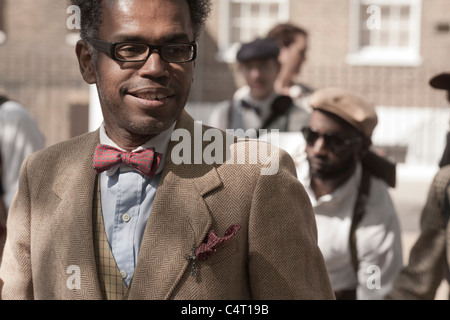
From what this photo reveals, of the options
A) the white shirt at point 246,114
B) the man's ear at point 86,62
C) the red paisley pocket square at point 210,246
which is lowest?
the white shirt at point 246,114

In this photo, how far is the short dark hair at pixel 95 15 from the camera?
8.68 feet

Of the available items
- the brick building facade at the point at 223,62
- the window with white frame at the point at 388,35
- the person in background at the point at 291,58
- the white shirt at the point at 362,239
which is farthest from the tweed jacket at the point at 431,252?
the window with white frame at the point at 388,35

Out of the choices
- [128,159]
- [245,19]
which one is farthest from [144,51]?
[245,19]

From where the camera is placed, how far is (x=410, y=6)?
20.5 m

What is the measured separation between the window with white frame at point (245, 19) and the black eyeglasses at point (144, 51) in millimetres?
18379

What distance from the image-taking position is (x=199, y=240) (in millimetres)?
2494

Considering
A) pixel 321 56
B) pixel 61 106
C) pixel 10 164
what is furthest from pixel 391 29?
pixel 10 164

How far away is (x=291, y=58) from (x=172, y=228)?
6.97 m

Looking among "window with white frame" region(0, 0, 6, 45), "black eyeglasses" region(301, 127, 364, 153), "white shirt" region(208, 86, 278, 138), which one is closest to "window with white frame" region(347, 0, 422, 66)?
"window with white frame" region(0, 0, 6, 45)

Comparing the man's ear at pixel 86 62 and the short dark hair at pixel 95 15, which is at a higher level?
the short dark hair at pixel 95 15

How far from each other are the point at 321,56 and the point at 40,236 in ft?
59.2

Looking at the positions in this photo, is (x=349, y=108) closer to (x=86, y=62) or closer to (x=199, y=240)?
(x=86, y=62)

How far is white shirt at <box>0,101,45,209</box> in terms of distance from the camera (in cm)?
579

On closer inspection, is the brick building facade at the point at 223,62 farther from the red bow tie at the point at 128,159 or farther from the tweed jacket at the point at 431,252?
the red bow tie at the point at 128,159
